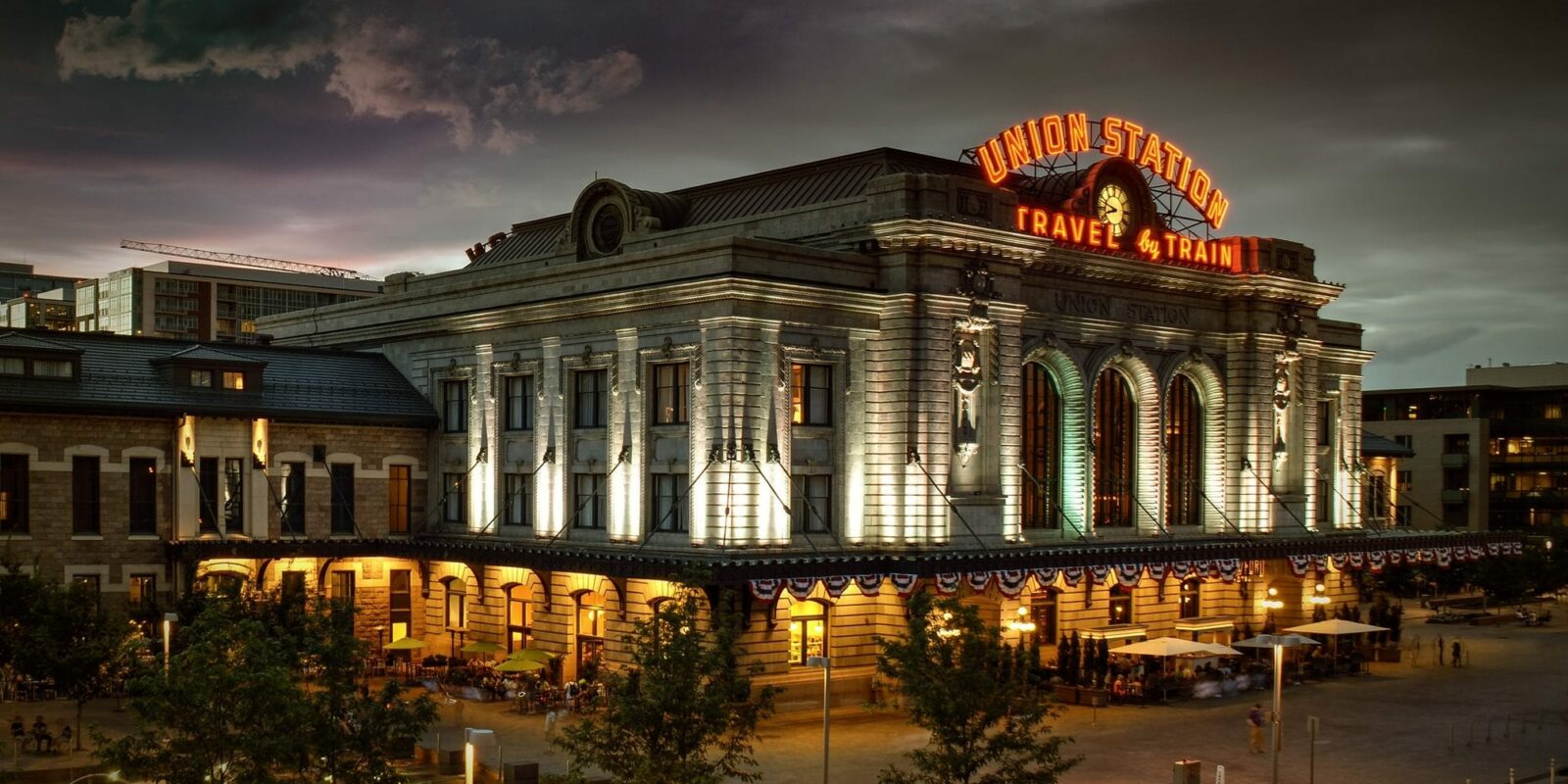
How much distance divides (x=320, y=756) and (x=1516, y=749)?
3896 cm

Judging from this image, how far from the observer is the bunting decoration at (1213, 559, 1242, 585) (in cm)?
6906

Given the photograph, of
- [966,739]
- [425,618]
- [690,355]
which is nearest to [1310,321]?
[690,355]

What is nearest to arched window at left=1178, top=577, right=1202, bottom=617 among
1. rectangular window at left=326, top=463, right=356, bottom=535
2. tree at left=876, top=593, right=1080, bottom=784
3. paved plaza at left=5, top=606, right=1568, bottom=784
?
paved plaza at left=5, top=606, right=1568, bottom=784

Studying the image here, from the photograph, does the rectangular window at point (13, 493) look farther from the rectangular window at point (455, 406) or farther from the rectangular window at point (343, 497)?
the rectangular window at point (455, 406)

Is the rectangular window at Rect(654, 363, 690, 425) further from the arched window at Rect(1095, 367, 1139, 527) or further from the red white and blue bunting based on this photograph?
the arched window at Rect(1095, 367, 1139, 527)

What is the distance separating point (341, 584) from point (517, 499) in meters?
8.58

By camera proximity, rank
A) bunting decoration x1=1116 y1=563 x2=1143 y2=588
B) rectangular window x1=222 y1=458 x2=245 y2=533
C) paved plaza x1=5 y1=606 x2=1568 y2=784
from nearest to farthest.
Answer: paved plaza x1=5 y1=606 x2=1568 y2=784 < bunting decoration x1=1116 y1=563 x2=1143 y2=588 < rectangular window x1=222 y1=458 x2=245 y2=533

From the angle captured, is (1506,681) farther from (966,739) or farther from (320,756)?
(320,756)

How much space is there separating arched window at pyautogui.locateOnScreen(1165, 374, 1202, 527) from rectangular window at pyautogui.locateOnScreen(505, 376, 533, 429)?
30.4 m

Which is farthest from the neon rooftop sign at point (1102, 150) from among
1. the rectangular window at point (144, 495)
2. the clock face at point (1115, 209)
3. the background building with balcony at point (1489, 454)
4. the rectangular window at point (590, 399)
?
the background building with balcony at point (1489, 454)

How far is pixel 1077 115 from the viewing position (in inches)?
2827

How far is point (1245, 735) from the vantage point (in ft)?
178

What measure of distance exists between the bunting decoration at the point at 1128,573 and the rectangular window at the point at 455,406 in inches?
1178

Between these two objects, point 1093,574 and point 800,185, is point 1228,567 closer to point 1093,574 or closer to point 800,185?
point 1093,574
